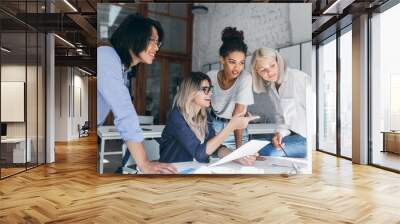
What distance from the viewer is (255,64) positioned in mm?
6039

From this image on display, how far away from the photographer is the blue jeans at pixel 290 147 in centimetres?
602

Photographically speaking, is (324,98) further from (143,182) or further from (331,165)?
(143,182)

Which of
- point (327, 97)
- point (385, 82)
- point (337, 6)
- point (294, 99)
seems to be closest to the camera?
point (294, 99)

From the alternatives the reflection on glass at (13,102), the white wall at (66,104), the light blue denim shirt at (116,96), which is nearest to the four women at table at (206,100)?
the light blue denim shirt at (116,96)

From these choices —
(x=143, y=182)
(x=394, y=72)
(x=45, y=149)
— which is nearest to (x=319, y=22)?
(x=394, y=72)

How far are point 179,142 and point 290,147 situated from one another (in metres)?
1.84

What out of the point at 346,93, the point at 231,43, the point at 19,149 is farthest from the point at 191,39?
the point at 346,93

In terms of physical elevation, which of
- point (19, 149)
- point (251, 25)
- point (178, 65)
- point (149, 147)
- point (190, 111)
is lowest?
point (19, 149)

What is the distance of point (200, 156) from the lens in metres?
5.96

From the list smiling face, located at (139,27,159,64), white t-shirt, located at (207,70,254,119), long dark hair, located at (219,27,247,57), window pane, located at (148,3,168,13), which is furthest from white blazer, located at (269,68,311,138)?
window pane, located at (148,3,168,13)

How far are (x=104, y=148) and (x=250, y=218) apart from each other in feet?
10.2

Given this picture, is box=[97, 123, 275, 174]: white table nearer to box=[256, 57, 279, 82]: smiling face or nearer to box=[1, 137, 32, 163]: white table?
box=[256, 57, 279, 82]: smiling face

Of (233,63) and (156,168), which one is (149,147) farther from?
(233,63)

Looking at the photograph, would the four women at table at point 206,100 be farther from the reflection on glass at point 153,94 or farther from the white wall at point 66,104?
the white wall at point 66,104
